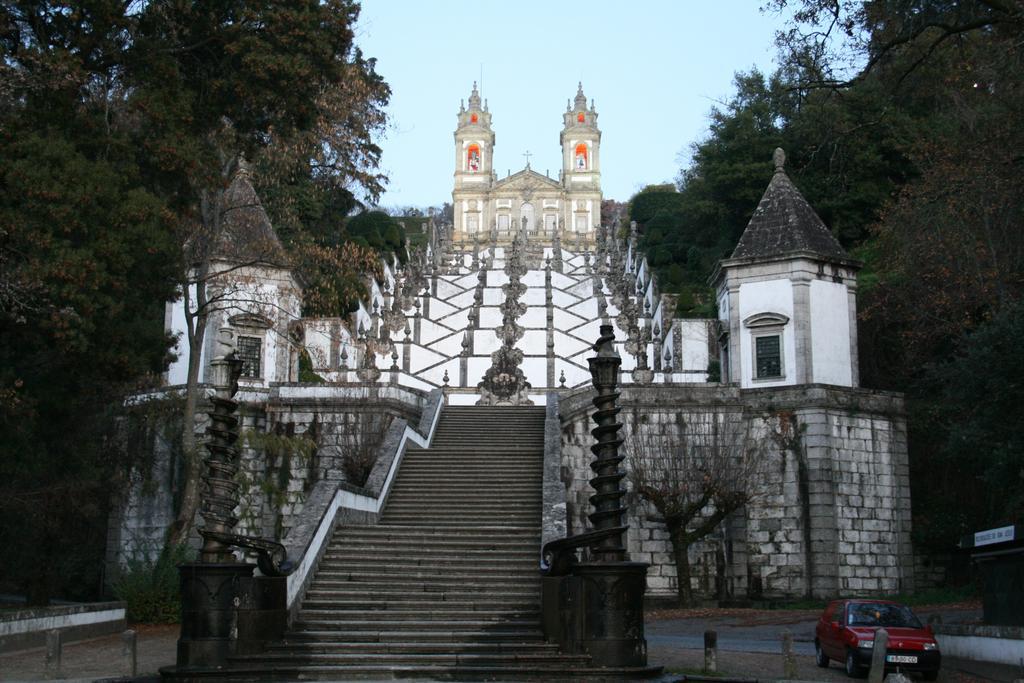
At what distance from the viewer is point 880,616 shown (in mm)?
16016

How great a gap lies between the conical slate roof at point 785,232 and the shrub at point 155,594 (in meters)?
14.7

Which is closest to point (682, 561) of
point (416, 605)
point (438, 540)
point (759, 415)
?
point (759, 415)

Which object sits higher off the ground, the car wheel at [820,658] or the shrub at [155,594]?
the shrub at [155,594]

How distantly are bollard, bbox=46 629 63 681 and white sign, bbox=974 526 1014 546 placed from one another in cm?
1212

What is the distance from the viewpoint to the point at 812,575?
82.1ft

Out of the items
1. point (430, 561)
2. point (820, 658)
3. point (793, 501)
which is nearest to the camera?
point (430, 561)

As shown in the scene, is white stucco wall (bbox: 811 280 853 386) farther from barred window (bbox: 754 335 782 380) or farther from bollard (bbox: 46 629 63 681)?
bollard (bbox: 46 629 63 681)

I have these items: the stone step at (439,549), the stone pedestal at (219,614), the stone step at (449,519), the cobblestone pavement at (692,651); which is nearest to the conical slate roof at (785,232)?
the cobblestone pavement at (692,651)

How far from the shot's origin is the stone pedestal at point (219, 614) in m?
13.2

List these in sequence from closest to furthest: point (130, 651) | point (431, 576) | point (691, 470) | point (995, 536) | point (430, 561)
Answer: point (130, 651) → point (995, 536) → point (431, 576) → point (430, 561) → point (691, 470)

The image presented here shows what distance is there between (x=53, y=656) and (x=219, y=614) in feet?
8.83

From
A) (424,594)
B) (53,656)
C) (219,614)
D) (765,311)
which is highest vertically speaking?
(765,311)

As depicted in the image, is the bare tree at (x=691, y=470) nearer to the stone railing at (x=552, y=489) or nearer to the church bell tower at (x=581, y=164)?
the stone railing at (x=552, y=489)

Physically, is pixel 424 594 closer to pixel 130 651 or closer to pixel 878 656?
pixel 130 651
